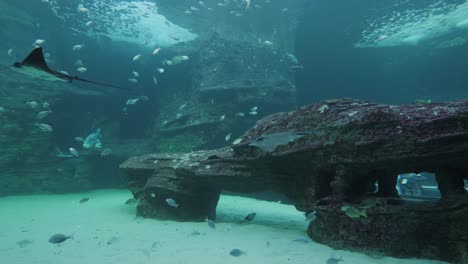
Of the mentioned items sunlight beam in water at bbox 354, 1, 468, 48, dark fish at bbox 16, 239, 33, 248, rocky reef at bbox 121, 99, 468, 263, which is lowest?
dark fish at bbox 16, 239, 33, 248

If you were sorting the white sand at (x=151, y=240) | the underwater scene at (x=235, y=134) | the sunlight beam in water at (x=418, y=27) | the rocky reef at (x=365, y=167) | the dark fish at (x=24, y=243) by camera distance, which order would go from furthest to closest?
the sunlight beam in water at (x=418, y=27) < the dark fish at (x=24, y=243) < the white sand at (x=151, y=240) < the underwater scene at (x=235, y=134) < the rocky reef at (x=365, y=167)

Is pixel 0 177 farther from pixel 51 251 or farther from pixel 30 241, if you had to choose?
pixel 51 251

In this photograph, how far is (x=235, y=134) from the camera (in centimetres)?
1842

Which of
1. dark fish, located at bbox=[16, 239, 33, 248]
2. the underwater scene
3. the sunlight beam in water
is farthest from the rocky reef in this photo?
the sunlight beam in water

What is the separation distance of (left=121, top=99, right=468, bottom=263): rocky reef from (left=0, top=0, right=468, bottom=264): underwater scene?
0.03 metres

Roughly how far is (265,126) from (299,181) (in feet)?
5.56

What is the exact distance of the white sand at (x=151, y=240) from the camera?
216 inches

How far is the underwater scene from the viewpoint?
5.31m

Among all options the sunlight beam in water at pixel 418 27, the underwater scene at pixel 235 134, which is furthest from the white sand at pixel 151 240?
the sunlight beam in water at pixel 418 27

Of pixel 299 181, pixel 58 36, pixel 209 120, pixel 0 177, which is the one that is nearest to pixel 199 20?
pixel 209 120

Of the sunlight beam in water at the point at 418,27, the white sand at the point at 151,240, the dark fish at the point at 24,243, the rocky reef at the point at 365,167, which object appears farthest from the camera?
the sunlight beam in water at the point at 418,27

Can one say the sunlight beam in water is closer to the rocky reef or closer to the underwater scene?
the underwater scene

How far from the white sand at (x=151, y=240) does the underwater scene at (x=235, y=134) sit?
63 mm

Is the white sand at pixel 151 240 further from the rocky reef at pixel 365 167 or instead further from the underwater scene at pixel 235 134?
the rocky reef at pixel 365 167
